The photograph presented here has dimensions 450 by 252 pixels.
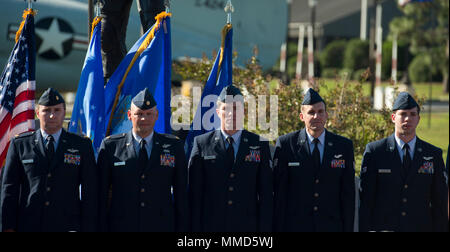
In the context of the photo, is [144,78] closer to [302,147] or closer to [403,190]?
[302,147]

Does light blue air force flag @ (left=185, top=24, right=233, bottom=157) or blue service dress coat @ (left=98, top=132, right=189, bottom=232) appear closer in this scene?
blue service dress coat @ (left=98, top=132, right=189, bottom=232)

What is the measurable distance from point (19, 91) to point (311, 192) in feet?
9.44

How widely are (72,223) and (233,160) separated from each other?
1.24 m

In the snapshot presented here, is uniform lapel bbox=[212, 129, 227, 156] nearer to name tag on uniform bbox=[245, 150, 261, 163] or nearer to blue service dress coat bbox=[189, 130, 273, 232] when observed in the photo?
blue service dress coat bbox=[189, 130, 273, 232]

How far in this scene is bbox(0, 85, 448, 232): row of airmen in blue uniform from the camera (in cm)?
479

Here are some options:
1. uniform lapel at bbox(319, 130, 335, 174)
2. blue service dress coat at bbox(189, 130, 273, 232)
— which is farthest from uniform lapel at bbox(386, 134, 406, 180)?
blue service dress coat at bbox(189, 130, 273, 232)

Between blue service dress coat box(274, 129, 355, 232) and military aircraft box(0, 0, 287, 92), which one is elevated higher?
military aircraft box(0, 0, 287, 92)

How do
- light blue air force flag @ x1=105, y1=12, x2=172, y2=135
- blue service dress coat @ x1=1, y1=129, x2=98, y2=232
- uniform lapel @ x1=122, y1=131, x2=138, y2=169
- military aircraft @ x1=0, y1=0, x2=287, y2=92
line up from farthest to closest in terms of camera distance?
military aircraft @ x1=0, y1=0, x2=287, y2=92
light blue air force flag @ x1=105, y1=12, x2=172, y2=135
uniform lapel @ x1=122, y1=131, x2=138, y2=169
blue service dress coat @ x1=1, y1=129, x2=98, y2=232

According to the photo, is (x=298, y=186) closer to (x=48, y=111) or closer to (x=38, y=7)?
(x=48, y=111)

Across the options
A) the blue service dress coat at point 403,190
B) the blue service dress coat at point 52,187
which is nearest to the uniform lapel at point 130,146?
the blue service dress coat at point 52,187

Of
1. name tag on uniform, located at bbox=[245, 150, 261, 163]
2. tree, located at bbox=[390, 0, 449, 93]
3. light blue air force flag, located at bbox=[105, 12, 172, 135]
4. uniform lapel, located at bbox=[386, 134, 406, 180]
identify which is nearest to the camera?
name tag on uniform, located at bbox=[245, 150, 261, 163]

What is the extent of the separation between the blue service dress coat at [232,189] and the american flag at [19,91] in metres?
2.00

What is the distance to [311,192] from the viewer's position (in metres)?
5.05
